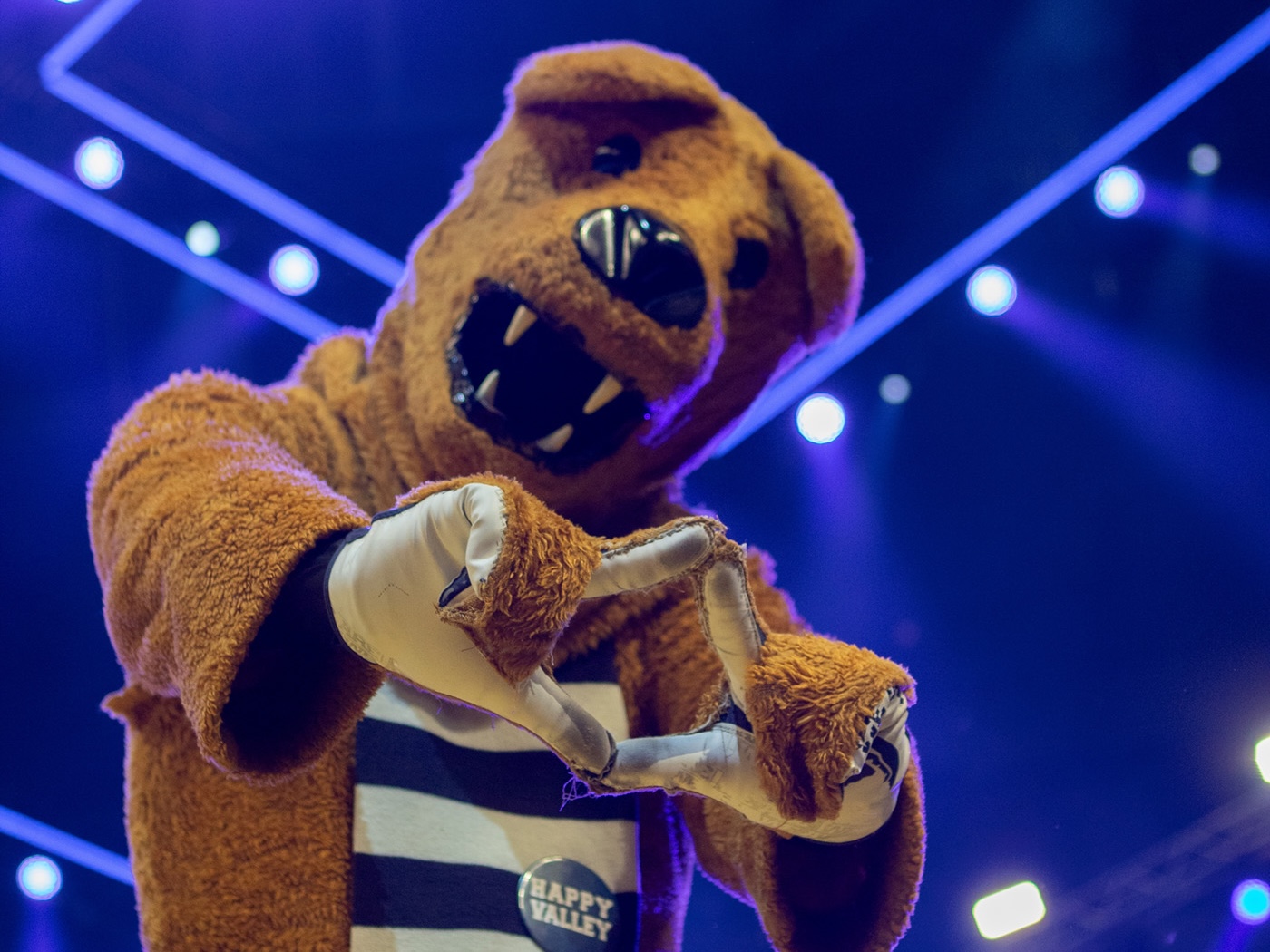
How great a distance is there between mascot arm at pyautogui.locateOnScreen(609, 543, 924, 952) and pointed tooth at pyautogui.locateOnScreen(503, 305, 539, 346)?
23cm

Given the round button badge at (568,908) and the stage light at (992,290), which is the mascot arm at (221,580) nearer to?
the round button badge at (568,908)

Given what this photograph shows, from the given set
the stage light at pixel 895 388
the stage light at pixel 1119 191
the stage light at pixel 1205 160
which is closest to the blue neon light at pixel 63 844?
the stage light at pixel 895 388

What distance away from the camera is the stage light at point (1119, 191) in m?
1.41

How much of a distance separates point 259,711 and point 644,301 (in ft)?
1.14

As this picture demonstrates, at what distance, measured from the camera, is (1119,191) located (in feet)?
4.64

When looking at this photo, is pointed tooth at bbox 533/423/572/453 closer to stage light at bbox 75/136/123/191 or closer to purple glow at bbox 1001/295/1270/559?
stage light at bbox 75/136/123/191

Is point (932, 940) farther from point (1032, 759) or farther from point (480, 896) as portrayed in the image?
point (480, 896)

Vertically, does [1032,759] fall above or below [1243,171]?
below

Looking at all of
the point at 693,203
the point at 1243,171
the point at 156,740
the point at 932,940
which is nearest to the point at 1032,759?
the point at 932,940

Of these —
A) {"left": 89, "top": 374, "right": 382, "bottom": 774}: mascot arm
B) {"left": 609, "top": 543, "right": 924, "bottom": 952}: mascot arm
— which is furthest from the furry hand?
{"left": 89, "top": 374, "right": 382, "bottom": 774}: mascot arm

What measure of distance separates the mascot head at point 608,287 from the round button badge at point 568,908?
0.25m

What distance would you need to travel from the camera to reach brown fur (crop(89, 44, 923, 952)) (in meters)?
0.53

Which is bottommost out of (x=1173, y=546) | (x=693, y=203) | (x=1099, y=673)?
(x=693, y=203)

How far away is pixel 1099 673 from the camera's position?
1.31 m
